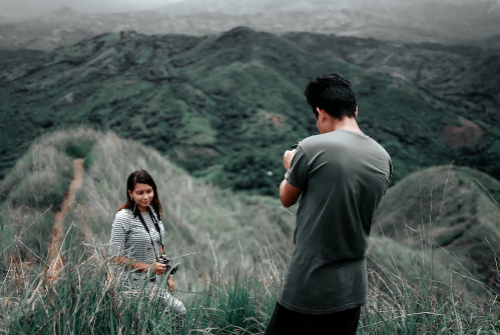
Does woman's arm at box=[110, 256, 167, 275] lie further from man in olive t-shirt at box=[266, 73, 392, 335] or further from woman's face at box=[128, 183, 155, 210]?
man in olive t-shirt at box=[266, 73, 392, 335]

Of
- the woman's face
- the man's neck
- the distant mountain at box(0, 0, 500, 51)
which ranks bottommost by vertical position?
the woman's face

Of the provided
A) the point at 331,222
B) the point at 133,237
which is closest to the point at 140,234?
the point at 133,237

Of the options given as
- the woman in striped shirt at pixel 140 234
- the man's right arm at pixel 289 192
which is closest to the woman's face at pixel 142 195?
the woman in striped shirt at pixel 140 234

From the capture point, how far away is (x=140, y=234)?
2.33 meters

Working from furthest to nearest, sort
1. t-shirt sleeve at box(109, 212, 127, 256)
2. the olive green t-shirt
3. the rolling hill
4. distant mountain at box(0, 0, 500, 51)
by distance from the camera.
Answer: distant mountain at box(0, 0, 500, 51), the rolling hill, t-shirt sleeve at box(109, 212, 127, 256), the olive green t-shirt

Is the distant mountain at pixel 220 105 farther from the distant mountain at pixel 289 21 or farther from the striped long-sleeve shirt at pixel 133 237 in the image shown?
the striped long-sleeve shirt at pixel 133 237

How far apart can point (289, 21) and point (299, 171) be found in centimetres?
1992

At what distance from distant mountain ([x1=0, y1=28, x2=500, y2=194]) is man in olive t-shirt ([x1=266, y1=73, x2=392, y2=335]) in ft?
25.2

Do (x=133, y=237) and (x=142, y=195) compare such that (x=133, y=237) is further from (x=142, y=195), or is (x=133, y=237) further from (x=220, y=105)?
(x=220, y=105)

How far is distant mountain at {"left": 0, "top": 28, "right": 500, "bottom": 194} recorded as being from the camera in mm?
11766

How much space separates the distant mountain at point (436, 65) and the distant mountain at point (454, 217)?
6696mm

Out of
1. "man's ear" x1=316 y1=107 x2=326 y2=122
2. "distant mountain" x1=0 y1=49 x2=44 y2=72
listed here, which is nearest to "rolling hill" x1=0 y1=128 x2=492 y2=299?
"man's ear" x1=316 y1=107 x2=326 y2=122

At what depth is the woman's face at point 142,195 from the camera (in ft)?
7.83

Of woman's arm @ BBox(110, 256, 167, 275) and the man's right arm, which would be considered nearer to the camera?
the man's right arm
